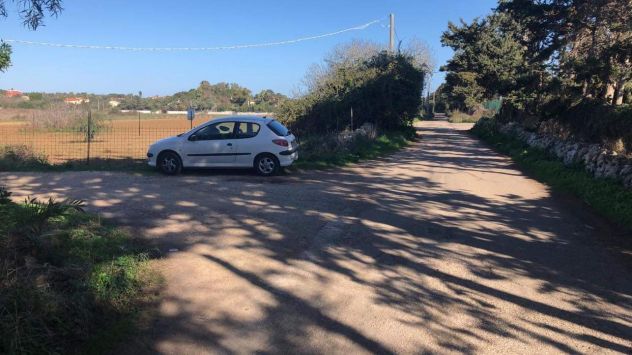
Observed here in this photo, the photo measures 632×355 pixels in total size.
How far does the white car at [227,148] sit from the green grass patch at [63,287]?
686 centimetres

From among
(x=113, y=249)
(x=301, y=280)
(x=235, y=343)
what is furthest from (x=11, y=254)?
(x=301, y=280)

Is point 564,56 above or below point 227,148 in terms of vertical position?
above

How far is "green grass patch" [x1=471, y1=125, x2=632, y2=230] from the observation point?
345 inches

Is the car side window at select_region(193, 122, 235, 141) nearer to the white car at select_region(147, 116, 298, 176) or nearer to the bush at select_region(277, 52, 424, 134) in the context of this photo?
the white car at select_region(147, 116, 298, 176)

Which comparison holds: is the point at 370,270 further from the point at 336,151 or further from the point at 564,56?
the point at 564,56

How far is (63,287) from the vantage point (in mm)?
4234

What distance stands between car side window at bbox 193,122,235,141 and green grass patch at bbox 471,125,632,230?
7907 millimetres

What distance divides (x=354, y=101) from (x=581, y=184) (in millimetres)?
14501

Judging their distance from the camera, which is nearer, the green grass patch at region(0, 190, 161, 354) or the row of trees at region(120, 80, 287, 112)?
the green grass patch at region(0, 190, 161, 354)

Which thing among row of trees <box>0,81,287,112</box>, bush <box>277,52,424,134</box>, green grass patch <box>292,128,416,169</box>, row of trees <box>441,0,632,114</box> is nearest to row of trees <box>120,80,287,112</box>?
row of trees <box>0,81,287,112</box>

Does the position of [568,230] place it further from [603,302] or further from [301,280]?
[301,280]

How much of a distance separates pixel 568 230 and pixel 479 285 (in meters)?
3.32

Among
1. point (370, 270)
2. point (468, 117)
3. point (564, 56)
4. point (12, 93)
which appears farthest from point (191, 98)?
point (370, 270)

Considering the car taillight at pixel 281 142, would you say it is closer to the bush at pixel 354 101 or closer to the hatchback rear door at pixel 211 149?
the hatchback rear door at pixel 211 149
